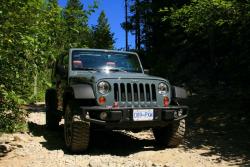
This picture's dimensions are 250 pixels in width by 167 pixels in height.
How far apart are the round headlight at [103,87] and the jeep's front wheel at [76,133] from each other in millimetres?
534

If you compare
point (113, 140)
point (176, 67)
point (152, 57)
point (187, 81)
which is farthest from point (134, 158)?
point (152, 57)

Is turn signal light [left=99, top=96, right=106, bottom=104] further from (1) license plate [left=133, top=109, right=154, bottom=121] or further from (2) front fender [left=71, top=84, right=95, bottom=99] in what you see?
(1) license plate [left=133, top=109, right=154, bottom=121]

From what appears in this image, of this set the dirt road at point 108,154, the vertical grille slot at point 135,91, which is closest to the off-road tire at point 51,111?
the dirt road at point 108,154

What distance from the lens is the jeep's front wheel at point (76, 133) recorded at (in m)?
7.79

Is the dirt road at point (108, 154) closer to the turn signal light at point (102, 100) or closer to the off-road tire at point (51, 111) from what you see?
the off-road tire at point (51, 111)

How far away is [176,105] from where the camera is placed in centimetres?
859

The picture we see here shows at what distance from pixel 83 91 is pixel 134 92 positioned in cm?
94

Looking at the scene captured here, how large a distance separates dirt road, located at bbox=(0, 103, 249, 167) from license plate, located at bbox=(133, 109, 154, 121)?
68 cm

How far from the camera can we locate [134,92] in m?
8.07

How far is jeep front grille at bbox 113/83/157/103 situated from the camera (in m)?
7.97

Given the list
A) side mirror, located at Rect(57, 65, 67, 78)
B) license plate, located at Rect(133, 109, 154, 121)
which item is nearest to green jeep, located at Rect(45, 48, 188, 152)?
license plate, located at Rect(133, 109, 154, 121)

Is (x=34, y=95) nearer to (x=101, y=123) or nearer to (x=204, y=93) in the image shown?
(x=101, y=123)

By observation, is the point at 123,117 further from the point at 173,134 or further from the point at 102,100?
the point at 173,134

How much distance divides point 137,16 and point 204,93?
19207 millimetres
